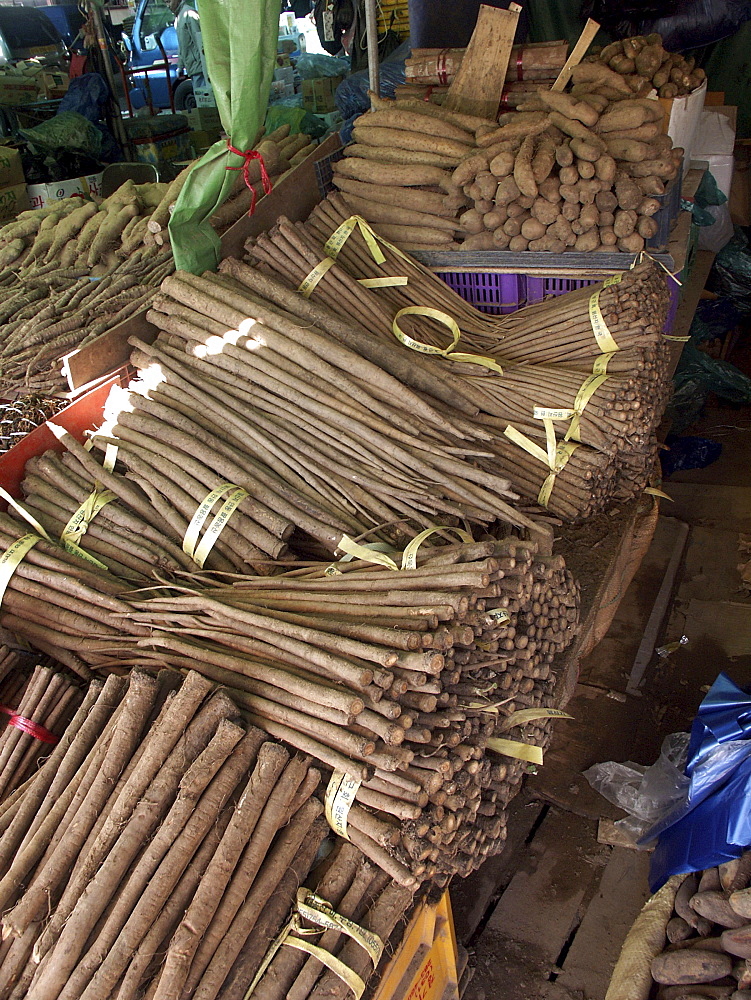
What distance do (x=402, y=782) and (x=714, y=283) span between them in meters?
7.16

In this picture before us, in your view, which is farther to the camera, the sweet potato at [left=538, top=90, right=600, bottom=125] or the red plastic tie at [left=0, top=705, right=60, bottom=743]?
the sweet potato at [left=538, top=90, right=600, bottom=125]

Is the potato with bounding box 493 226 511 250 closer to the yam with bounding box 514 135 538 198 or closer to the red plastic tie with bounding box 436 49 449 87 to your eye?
the yam with bounding box 514 135 538 198

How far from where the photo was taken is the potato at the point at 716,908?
113 inches

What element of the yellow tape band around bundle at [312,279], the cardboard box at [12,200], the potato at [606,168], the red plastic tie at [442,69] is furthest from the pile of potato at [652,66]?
the cardboard box at [12,200]

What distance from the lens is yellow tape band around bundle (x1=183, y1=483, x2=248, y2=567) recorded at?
3.27 meters

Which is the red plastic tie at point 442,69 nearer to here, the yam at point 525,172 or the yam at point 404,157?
the yam at point 404,157

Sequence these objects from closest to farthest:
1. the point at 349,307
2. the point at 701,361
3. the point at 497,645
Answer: the point at 497,645 < the point at 349,307 < the point at 701,361

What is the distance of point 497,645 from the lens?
2.71 metres

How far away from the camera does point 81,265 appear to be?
5391 mm

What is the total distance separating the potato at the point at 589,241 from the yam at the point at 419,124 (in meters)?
0.95

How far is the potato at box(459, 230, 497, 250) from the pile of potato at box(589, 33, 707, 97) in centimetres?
157

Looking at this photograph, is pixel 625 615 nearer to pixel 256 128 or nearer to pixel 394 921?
pixel 394 921

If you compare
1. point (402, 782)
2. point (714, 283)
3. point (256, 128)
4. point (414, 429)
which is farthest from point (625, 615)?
point (714, 283)

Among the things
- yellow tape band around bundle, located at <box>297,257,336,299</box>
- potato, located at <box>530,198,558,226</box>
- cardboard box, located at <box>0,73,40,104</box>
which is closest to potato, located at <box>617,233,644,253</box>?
potato, located at <box>530,198,558,226</box>
